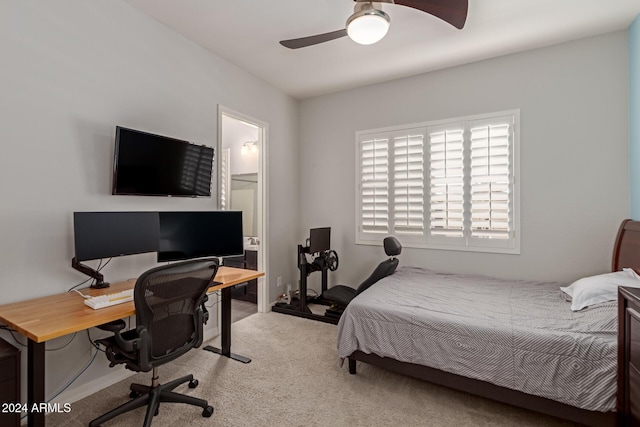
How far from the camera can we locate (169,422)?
195cm

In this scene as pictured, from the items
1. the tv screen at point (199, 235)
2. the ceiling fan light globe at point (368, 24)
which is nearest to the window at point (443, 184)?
the tv screen at point (199, 235)

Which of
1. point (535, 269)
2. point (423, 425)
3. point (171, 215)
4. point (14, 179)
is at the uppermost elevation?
point (14, 179)

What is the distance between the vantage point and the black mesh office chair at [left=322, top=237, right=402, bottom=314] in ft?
10.2

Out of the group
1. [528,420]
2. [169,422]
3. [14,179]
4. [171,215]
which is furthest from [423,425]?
[14,179]

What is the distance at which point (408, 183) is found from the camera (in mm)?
3787

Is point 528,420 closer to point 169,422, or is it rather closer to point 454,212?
point 454,212

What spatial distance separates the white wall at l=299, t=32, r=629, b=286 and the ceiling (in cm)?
19

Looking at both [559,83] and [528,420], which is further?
[559,83]

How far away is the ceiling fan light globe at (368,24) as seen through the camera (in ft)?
6.22

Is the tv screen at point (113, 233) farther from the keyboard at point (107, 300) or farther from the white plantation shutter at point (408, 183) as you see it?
the white plantation shutter at point (408, 183)

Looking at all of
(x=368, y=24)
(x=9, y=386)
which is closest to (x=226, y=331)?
(x=9, y=386)

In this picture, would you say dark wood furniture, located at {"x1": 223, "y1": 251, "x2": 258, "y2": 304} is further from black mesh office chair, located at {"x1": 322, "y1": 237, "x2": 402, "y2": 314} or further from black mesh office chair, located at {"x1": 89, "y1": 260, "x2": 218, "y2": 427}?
black mesh office chair, located at {"x1": 89, "y1": 260, "x2": 218, "y2": 427}

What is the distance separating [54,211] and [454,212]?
11.9ft

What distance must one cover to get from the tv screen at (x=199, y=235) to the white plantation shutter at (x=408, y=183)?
6.49 ft
